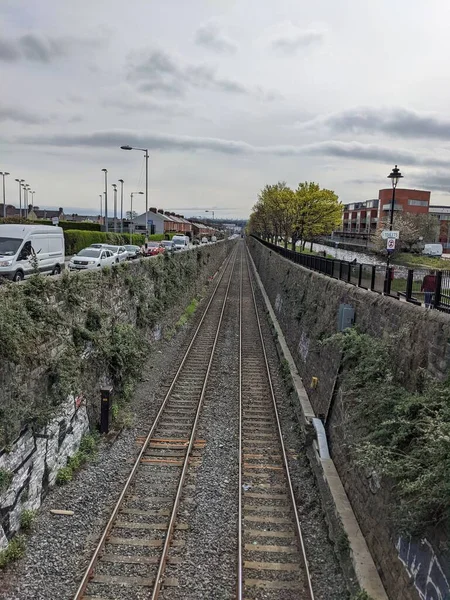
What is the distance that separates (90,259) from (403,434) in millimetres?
20414

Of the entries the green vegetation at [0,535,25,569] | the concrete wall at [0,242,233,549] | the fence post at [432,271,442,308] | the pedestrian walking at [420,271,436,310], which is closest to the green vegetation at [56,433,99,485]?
the concrete wall at [0,242,233,549]

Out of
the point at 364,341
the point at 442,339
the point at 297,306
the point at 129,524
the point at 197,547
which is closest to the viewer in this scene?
the point at 442,339

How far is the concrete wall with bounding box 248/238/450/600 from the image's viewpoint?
5449 mm

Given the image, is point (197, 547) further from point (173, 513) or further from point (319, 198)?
point (319, 198)

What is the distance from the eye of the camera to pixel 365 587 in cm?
611

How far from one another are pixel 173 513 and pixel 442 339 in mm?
5215

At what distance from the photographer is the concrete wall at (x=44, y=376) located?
738 cm

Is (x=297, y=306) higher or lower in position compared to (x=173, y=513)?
higher

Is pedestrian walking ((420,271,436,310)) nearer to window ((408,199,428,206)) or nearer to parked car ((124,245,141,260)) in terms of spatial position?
parked car ((124,245,141,260))

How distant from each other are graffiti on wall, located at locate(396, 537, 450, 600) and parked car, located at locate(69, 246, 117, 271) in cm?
1923

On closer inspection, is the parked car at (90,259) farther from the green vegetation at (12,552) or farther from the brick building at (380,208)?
the brick building at (380,208)

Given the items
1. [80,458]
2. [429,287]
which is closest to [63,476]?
[80,458]

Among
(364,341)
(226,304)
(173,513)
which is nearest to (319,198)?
(226,304)

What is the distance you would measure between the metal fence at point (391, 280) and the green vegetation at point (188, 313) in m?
8.53
